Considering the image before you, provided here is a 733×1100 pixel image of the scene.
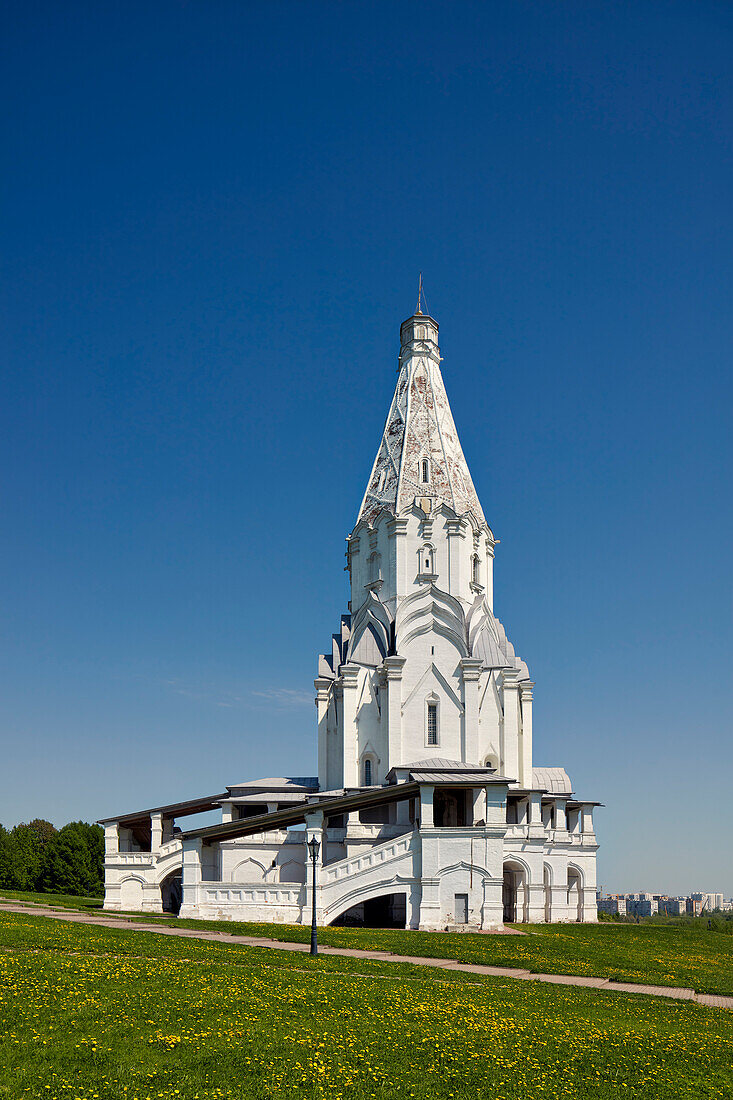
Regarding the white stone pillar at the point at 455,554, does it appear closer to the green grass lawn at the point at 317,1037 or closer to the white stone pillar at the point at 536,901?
the white stone pillar at the point at 536,901

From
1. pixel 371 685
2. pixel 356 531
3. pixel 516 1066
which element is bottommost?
pixel 516 1066

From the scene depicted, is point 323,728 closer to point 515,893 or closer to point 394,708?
point 394,708

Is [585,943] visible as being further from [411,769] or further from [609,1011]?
[609,1011]

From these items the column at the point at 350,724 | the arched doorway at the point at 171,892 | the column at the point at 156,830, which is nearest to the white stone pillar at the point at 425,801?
the column at the point at 350,724

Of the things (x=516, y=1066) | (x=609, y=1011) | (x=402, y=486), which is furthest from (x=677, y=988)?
(x=402, y=486)

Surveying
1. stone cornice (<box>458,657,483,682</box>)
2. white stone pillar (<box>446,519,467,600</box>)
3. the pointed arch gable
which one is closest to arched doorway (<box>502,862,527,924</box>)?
the pointed arch gable

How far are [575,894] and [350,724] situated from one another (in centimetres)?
1521

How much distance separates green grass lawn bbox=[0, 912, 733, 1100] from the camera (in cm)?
992

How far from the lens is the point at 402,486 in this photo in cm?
4734

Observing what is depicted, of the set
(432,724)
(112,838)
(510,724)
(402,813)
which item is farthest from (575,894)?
(112,838)

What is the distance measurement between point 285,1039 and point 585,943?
1980 centimetres

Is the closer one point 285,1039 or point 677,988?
point 285,1039

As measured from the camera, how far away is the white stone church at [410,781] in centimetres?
3259

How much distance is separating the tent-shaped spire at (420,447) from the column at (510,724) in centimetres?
876
